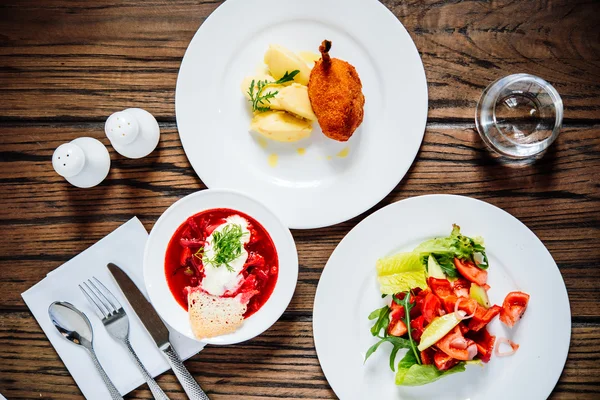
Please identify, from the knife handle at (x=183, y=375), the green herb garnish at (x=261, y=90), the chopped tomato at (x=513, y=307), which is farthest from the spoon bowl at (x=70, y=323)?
the chopped tomato at (x=513, y=307)

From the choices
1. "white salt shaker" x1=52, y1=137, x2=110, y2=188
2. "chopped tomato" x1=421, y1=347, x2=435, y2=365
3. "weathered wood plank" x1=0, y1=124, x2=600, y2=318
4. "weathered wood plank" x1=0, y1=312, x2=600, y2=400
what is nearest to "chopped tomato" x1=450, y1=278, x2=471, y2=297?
"chopped tomato" x1=421, y1=347, x2=435, y2=365

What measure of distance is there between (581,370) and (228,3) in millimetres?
1930

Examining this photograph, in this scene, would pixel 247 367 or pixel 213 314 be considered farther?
pixel 247 367

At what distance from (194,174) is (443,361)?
116cm

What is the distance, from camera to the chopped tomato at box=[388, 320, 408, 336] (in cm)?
196

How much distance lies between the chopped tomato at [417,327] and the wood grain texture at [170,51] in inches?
30.5

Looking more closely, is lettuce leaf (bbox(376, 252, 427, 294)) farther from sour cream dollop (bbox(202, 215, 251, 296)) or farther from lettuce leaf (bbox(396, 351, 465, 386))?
sour cream dollop (bbox(202, 215, 251, 296))

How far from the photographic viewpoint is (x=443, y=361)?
6.30 ft

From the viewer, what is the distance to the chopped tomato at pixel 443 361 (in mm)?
1922

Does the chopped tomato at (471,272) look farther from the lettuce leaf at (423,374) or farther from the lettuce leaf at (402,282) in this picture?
the lettuce leaf at (423,374)

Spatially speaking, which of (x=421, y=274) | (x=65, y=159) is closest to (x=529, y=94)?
(x=421, y=274)

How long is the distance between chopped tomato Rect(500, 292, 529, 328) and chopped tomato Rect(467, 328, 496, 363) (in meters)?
0.08

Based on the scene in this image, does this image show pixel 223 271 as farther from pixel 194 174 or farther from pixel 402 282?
pixel 402 282

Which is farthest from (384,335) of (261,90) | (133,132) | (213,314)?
(133,132)
